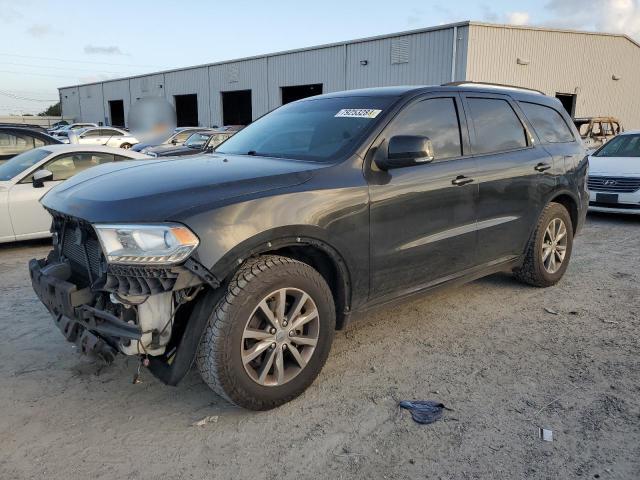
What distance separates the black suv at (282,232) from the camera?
→ 8.64ft

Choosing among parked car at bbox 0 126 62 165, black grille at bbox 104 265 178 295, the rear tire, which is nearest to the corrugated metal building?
parked car at bbox 0 126 62 165

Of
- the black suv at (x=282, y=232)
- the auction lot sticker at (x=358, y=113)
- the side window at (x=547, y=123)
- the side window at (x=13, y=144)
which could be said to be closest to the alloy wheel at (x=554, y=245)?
the black suv at (x=282, y=232)

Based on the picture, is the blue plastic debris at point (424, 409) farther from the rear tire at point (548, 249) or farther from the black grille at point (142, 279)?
the rear tire at point (548, 249)

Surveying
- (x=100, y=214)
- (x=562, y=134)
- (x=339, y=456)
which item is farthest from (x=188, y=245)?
(x=562, y=134)

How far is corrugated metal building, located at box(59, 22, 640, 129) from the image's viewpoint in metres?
22.4

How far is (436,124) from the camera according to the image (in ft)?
12.7

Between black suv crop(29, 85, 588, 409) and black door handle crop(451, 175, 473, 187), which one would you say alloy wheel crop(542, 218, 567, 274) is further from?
black door handle crop(451, 175, 473, 187)

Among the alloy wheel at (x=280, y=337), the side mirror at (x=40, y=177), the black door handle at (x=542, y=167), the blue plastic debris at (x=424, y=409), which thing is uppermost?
the black door handle at (x=542, y=167)

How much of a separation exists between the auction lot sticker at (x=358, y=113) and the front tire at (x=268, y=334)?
121 cm

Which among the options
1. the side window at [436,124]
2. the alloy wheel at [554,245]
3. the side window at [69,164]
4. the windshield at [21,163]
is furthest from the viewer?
the side window at [69,164]

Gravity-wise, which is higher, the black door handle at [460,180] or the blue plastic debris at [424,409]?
the black door handle at [460,180]

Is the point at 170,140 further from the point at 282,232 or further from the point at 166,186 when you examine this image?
the point at 282,232

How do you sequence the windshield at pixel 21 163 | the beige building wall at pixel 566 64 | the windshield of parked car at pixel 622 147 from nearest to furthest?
the windshield at pixel 21 163, the windshield of parked car at pixel 622 147, the beige building wall at pixel 566 64

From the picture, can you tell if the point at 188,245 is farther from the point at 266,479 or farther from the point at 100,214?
the point at 266,479
